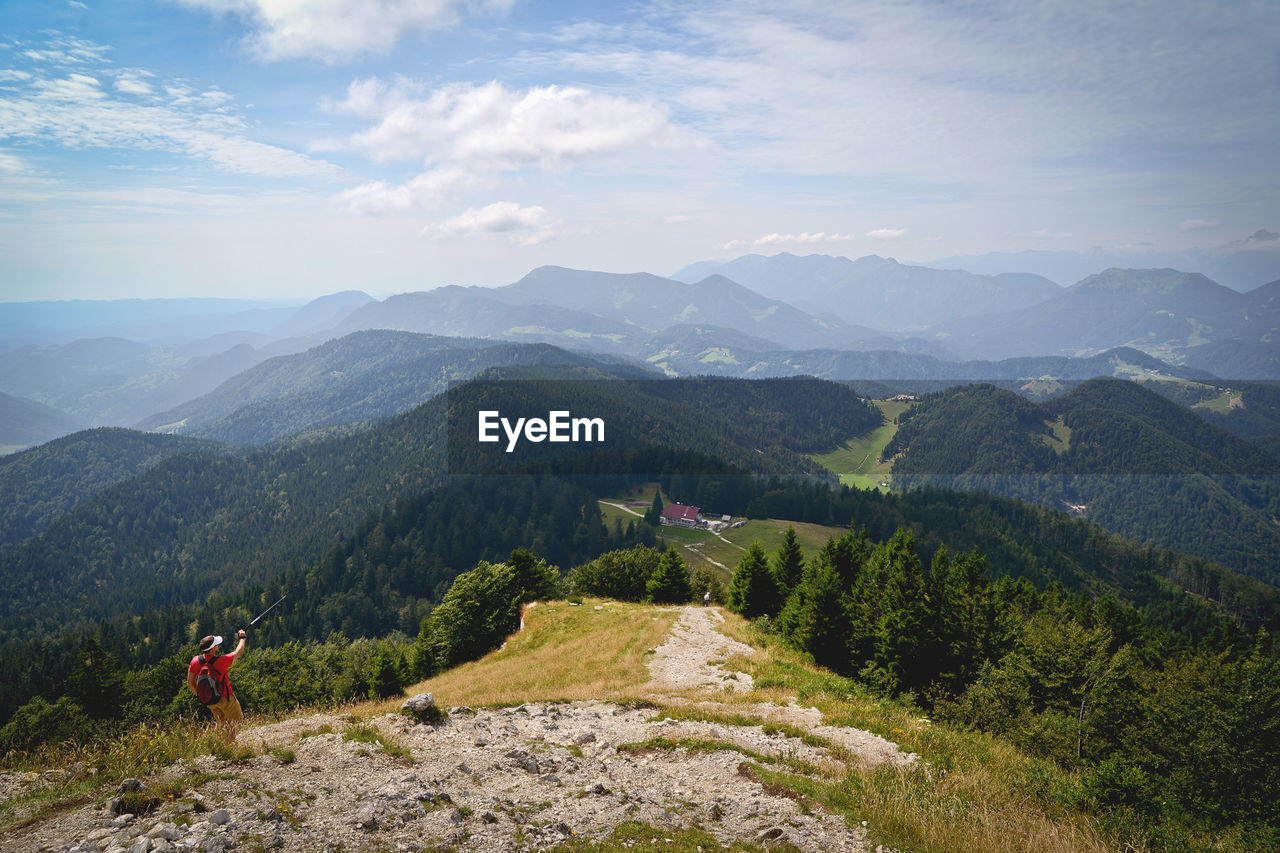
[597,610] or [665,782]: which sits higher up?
[665,782]

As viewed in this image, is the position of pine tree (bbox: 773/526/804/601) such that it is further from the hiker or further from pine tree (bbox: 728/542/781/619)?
the hiker

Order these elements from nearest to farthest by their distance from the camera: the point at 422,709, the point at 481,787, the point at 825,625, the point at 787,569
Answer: the point at 481,787
the point at 422,709
the point at 825,625
the point at 787,569

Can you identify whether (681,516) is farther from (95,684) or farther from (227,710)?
(227,710)

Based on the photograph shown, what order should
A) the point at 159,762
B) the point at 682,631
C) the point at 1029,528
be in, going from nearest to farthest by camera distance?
the point at 159,762 < the point at 682,631 < the point at 1029,528

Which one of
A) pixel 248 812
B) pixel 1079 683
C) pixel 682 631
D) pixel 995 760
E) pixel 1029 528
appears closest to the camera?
pixel 248 812

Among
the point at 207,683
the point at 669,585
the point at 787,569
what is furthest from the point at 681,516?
the point at 207,683

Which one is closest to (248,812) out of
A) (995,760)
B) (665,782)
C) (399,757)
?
(399,757)

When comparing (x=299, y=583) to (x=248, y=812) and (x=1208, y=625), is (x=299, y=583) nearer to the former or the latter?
(x=248, y=812)
